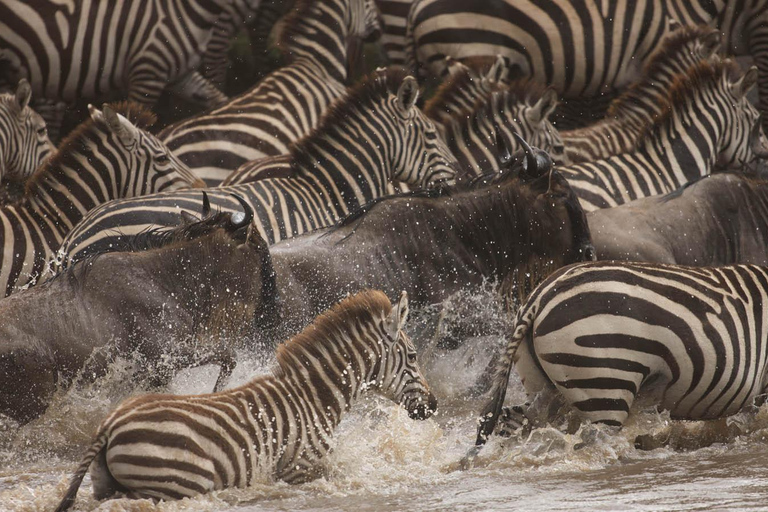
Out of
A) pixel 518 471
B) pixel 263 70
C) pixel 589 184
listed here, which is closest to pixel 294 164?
pixel 589 184

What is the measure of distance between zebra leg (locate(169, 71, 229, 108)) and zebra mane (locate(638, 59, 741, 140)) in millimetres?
4192

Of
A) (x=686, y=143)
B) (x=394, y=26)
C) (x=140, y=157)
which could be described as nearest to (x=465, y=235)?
(x=140, y=157)

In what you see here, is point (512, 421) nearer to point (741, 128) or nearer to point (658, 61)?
point (741, 128)

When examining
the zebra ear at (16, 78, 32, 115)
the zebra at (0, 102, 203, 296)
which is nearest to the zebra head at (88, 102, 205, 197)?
the zebra at (0, 102, 203, 296)

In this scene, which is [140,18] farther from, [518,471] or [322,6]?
[518,471]

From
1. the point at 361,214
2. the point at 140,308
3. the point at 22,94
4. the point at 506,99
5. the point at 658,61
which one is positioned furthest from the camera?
the point at 658,61

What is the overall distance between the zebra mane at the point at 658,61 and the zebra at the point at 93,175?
3688mm

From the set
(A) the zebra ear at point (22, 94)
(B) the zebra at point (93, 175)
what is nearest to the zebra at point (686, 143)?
(B) the zebra at point (93, 175)

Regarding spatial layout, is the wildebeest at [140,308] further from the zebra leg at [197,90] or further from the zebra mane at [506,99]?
the zebra leg at [197,90]

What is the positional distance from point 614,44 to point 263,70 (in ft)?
14.0

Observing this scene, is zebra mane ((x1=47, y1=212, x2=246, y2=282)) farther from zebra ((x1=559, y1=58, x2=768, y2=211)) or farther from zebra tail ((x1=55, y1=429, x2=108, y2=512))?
zebra ((x1=559, y1=58, x2=768, y2=211))

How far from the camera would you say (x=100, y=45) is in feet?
37.6

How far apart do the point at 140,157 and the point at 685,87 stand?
14.0 feet

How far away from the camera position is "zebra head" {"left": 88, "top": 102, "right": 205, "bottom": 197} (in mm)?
9188
